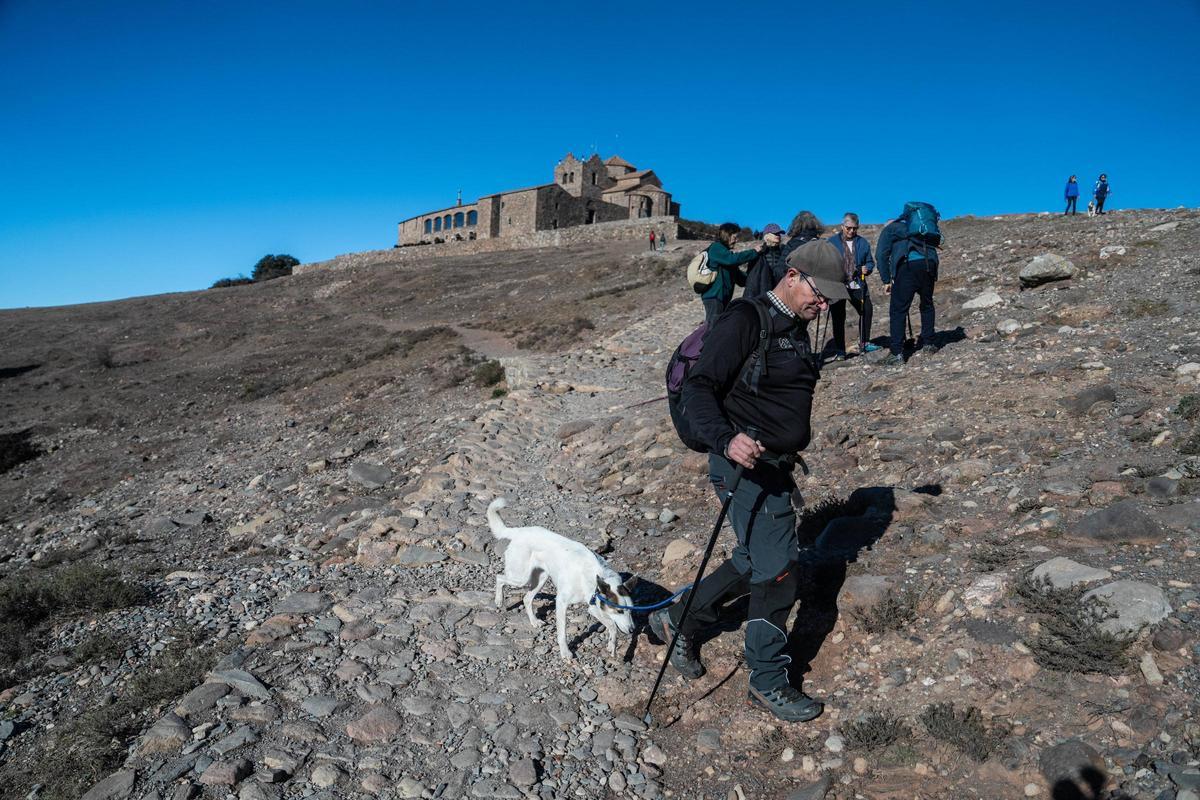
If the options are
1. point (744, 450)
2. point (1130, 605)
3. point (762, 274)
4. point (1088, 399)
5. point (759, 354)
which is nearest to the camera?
point (744, 450)

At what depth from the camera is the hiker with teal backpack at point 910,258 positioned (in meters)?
9.44

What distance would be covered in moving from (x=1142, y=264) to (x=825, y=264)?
12.5m

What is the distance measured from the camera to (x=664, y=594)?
574cm

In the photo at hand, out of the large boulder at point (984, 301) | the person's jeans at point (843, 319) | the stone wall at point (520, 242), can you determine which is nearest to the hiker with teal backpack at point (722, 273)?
the person's jeans at point (843, 319)

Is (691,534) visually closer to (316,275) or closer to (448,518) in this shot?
(448,518)

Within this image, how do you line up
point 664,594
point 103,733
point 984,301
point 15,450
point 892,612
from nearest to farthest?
point 103,733
point 892,612
point 664,594
point 984,301
point 15,450

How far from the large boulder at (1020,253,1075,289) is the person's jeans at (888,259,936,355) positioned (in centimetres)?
401

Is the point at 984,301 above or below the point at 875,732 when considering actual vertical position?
above

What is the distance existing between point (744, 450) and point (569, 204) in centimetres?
6837

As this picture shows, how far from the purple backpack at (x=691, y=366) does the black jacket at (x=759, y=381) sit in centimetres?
3

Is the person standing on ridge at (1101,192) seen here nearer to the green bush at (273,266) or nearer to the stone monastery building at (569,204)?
the stone monastery building at (569,204)

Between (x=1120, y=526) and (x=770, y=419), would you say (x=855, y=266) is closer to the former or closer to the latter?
(x=1120, y=526)

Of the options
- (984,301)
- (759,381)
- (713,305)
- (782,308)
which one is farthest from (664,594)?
(984,301)

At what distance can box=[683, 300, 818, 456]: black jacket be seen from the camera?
144 inches
